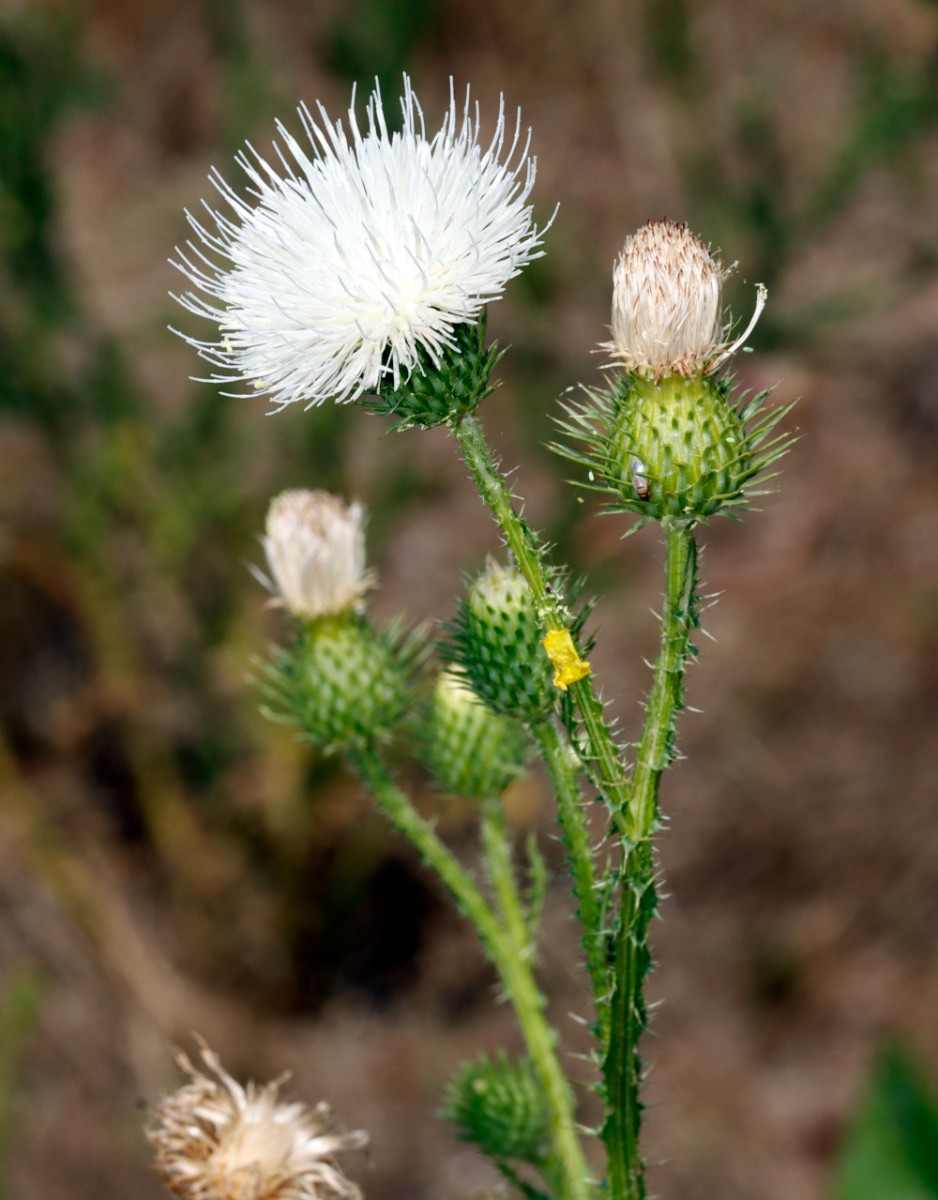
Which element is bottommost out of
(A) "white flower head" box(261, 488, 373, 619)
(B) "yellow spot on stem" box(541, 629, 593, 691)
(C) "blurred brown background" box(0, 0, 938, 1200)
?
(B) "yellow spot on stem" box(541, 629, 593, 691)

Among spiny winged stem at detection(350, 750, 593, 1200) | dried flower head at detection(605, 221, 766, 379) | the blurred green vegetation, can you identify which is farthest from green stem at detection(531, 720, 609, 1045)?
the blurred green vegetation

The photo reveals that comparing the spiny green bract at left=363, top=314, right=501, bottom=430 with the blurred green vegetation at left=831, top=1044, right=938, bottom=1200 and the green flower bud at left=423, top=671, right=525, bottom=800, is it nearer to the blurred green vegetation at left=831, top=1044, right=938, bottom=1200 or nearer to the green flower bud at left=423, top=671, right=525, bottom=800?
the green flower bud at left=423, top=671, right=525, bottom=800

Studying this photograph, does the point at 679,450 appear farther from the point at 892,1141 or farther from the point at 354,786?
the point at 354,786

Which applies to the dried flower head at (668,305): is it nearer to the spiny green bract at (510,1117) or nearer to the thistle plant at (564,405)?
the thistle plant at (564,405)

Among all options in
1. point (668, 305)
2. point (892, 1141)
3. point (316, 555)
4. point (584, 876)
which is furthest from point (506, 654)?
point (892, 1141)

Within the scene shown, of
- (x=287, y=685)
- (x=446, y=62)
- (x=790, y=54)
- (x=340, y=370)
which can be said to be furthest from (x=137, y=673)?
(x=790, y=54)

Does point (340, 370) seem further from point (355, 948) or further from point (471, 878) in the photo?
point (355, 948)
